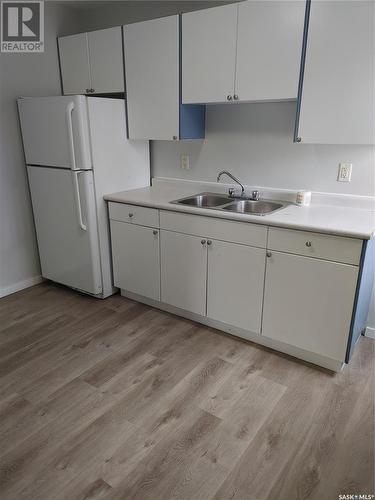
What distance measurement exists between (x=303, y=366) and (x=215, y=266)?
0.82m

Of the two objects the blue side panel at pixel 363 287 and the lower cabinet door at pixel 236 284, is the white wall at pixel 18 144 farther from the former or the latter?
the blue side panel at pixel 363 287

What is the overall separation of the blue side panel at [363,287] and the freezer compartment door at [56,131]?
6.33 ft

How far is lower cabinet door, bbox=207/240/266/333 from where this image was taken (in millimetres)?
2234

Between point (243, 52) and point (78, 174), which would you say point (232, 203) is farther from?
point (78, 174)

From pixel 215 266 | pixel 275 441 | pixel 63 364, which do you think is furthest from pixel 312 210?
pixel 63 364

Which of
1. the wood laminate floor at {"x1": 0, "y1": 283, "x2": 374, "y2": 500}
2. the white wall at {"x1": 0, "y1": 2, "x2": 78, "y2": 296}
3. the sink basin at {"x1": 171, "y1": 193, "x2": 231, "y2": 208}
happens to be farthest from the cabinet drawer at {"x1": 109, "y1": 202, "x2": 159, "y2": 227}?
the white wall at {"x1": 0, "y1": 2, "x2": 78, "y2": 296}

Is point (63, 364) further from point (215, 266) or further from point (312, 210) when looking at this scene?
point (312, 210)

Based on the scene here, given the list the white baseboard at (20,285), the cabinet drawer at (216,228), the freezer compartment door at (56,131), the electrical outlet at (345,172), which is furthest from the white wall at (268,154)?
the white baseboard at (20,285)

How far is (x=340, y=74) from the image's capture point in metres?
1.95

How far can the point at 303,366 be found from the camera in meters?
2.21

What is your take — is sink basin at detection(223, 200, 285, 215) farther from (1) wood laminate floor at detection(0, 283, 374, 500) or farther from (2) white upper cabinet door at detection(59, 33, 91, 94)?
(2) white upper cabinet door at detection(59, 33, 91, 94)

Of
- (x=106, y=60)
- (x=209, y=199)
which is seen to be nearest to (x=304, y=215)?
(x=209, y=199)

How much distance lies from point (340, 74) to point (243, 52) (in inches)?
23.6

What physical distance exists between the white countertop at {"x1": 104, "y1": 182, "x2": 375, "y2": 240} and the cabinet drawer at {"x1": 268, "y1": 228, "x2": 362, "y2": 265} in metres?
0.04
